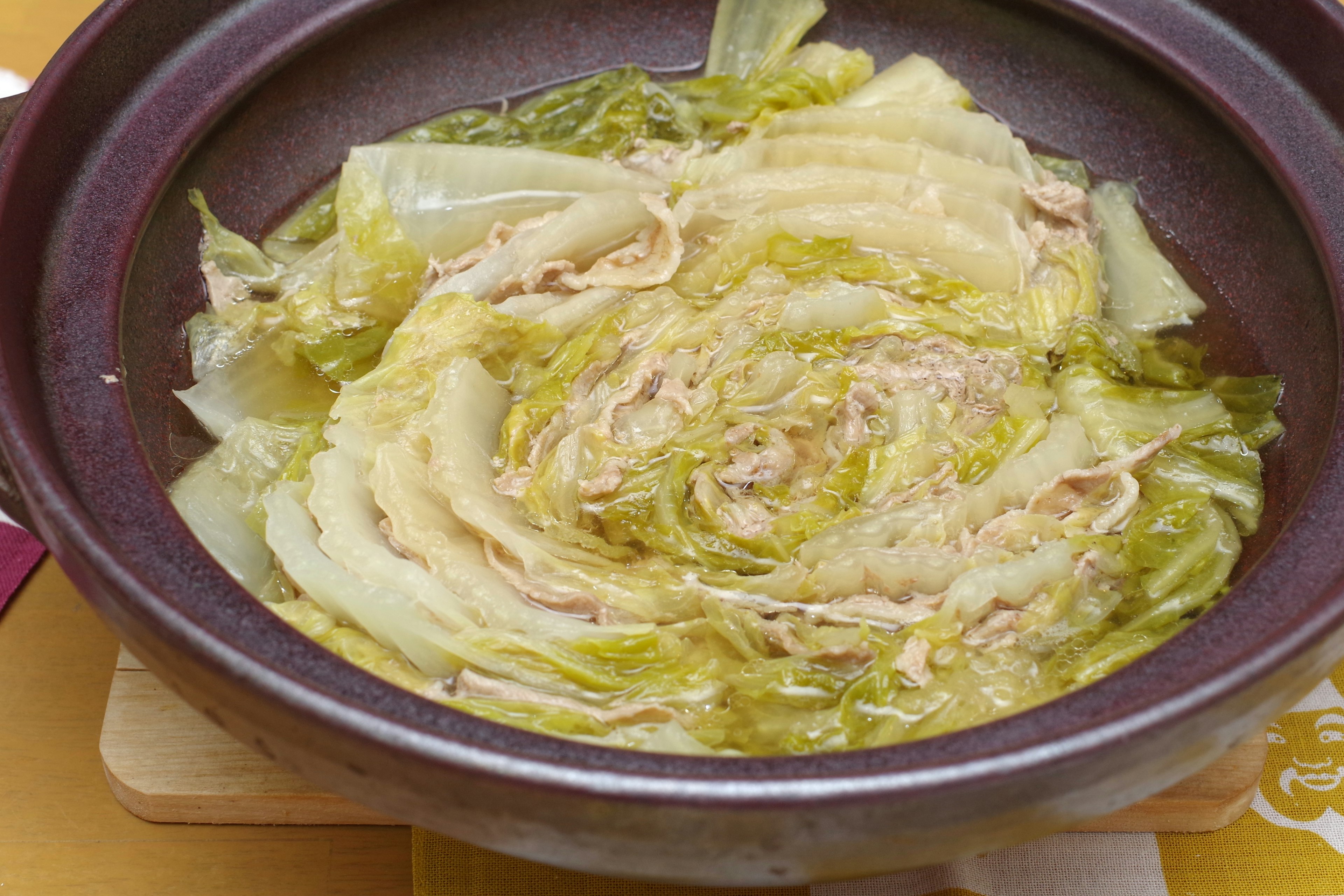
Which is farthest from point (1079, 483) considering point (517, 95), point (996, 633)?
point (517, 95)

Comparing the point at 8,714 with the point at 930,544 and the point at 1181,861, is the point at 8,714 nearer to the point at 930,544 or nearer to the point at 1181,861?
the point at 930,544

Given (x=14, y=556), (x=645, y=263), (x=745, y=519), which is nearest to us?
(x=745, y=519)

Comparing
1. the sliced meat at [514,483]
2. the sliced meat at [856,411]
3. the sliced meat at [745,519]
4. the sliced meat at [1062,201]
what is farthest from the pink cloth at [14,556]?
the sliced meat at [1062,201]

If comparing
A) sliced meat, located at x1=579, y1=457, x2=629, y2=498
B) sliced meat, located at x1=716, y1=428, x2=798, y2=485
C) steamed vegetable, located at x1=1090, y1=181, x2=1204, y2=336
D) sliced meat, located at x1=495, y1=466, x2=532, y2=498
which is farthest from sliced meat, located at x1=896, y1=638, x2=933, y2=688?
steamed vegetable, located at x1=1090, y1=181, x2=1204, y2=336

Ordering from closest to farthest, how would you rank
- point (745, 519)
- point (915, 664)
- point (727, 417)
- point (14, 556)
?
point (915, 664) < point (745, 519) < point (727, 417) < point (14, 556)

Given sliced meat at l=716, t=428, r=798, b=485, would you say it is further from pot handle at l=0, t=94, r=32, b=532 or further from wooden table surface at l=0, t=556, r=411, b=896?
pot handle at l=0, t=94, r=32, b=532

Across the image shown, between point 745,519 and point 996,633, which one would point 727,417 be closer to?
point 745,519

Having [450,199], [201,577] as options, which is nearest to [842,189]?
[450,199]
